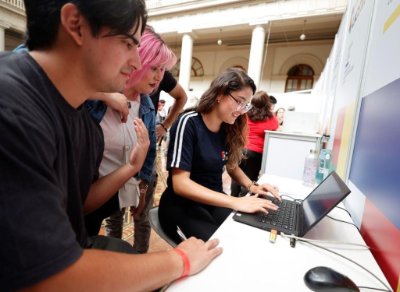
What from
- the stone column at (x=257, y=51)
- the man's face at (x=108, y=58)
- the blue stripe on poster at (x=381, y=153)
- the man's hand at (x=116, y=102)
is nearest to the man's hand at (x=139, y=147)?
the man's hand at (x=116, y=102)

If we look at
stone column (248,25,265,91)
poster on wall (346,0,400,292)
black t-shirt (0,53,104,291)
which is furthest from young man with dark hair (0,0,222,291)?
stone column (248,25,265,91)

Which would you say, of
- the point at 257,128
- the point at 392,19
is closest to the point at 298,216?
the point at 392,19

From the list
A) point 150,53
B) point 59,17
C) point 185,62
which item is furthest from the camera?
point 185,62

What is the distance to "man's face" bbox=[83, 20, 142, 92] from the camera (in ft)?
1.59

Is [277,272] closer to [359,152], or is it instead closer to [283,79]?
[359,152]

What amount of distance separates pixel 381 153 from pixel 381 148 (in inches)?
0.8

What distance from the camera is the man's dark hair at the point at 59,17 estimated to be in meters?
0.46

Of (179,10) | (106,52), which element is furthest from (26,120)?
(179,10)

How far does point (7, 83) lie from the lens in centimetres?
38

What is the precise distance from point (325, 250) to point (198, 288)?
0.46 metres

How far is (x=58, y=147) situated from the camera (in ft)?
1.56

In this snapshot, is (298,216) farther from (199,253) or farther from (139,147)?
Result: (139,147)

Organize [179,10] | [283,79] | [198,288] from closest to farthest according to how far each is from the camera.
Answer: [198,288]
[179,10]
[283,79]

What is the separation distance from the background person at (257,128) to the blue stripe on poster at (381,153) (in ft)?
5.06
